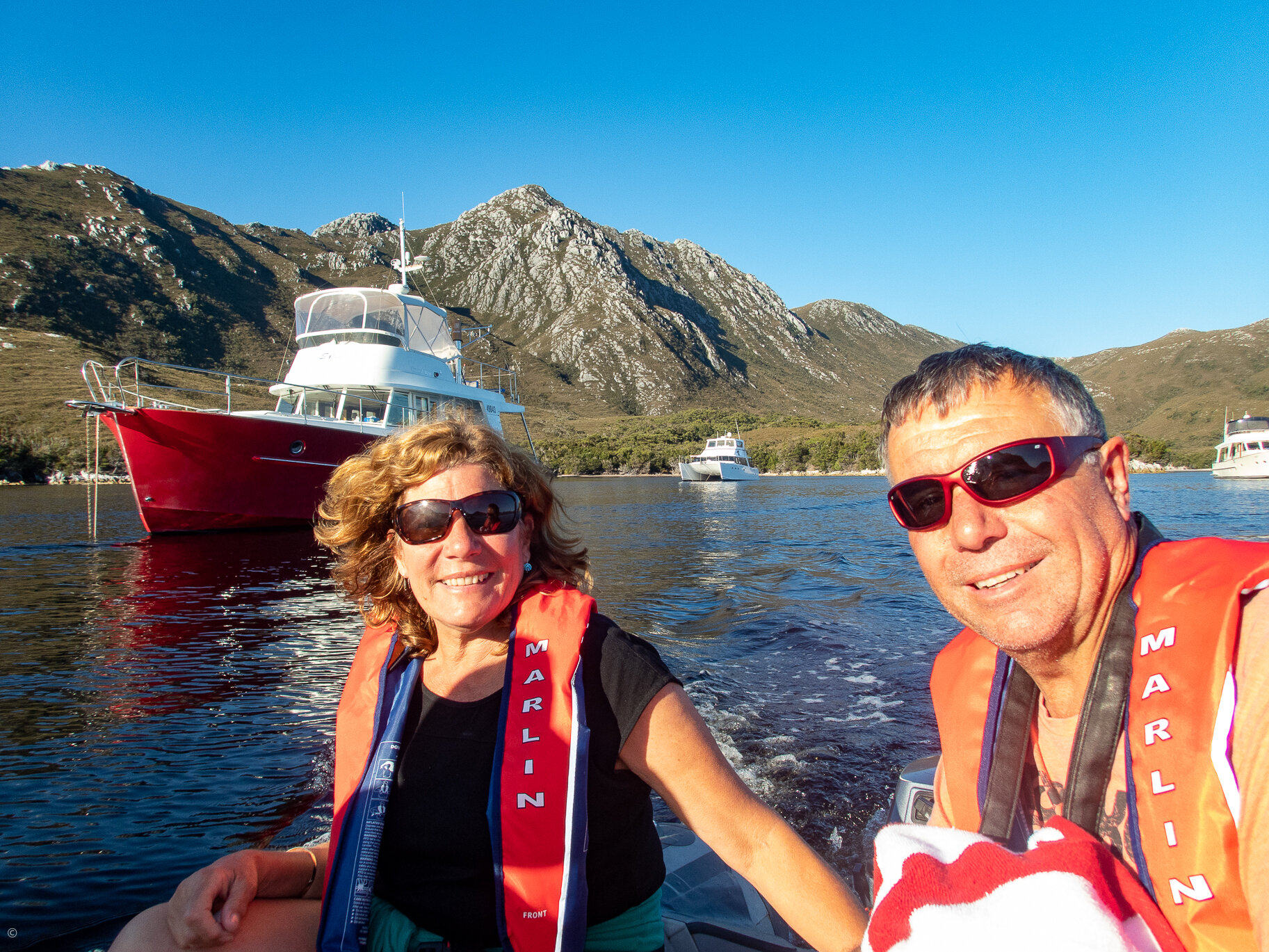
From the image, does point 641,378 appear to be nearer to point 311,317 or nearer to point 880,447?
point 311,317

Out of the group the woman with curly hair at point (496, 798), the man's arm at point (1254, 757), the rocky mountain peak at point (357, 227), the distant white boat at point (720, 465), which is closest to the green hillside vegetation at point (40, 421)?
the distant white boat at point (720, 465)

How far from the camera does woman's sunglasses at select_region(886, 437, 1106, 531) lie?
1.42m

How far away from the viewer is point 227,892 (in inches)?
63.9

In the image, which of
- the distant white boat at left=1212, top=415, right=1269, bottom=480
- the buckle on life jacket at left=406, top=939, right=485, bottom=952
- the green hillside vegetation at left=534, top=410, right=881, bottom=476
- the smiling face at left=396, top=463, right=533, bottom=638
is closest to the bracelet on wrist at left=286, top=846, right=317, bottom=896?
the buckle on life jacket at left=406, top=939, right=485, bottom=952

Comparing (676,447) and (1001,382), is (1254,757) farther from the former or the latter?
(676,447)

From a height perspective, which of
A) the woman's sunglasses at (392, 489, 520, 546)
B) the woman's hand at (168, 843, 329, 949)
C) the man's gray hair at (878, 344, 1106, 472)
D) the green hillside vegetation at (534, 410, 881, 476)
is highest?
the green hillside vegetation at (534, 410, 881, 476)

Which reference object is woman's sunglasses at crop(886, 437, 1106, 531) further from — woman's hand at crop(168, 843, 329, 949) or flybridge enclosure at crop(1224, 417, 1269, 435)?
flybridge enclosure at crop(1224, 417, 1269, 435)

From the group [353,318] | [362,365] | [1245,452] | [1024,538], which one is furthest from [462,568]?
[1245,452]

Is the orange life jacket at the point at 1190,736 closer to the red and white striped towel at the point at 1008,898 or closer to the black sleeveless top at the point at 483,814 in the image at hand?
the red and white striped towel at the point at 1008,898

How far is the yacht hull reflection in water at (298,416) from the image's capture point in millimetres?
16094

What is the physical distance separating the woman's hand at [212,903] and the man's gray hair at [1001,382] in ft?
6.12

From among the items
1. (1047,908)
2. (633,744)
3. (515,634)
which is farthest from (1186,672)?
(515,634)

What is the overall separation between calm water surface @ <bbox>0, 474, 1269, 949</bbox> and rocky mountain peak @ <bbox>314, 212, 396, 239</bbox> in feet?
499

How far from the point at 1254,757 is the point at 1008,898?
39 centimetres
